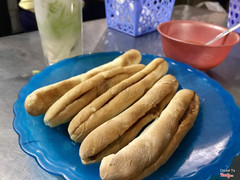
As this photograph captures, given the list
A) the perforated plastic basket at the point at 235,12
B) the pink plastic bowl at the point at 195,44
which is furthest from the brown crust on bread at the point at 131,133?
the perforated plastic basket at the point at 235,12

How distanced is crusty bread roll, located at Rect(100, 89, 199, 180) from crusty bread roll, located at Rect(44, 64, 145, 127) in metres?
0.15

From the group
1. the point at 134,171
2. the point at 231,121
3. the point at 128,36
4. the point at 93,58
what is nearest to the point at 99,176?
the point at 134,171

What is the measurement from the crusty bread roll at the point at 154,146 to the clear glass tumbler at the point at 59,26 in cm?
41

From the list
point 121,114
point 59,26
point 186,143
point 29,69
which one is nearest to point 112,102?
point 121,114

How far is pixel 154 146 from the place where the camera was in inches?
15.1

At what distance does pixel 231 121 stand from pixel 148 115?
Result: 174mm

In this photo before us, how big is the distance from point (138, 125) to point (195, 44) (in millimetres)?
348

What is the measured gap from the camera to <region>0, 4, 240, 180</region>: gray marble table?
1.51ft

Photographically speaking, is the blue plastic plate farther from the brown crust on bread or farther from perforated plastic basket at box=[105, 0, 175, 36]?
perforated plastic basket at box=[105, 0, 175, 36]

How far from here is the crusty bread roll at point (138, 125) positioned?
0.39 m

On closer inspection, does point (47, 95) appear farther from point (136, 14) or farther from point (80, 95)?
point (136, 14)

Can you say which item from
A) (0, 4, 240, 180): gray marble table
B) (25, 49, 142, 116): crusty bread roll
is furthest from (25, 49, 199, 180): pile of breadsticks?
(0, 4, 240, 180): gray marble table

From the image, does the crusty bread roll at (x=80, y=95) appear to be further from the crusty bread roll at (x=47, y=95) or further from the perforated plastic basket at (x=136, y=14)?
the perforated plastic basket at (x=136, y=14)

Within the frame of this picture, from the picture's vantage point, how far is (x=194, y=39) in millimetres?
867
